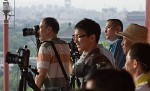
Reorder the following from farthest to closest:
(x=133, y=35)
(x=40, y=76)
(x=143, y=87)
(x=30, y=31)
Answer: (x=30, y=31), (x=40, y=76), (x=133, y=35), (x=143, y=87)

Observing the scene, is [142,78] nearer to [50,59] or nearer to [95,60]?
[95,60]

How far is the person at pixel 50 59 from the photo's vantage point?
3576 mm

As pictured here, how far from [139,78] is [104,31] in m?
2.17

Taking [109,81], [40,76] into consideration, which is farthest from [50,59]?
[109,81]

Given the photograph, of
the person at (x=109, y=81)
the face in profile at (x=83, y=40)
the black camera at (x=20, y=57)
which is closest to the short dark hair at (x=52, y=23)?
the black camera at (x=20, y=57)

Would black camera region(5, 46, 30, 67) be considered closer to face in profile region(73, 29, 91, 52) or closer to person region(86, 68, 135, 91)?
face in profile region(73, 29, 91, 52)

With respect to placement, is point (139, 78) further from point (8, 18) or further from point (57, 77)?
point (8, 18)

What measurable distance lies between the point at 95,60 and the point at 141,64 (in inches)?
16.1

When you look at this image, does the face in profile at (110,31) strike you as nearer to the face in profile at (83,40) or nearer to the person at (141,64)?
the face in profile at (83,40)

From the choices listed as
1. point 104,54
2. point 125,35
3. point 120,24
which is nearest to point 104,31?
point 120,24

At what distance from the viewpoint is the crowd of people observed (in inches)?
61.2

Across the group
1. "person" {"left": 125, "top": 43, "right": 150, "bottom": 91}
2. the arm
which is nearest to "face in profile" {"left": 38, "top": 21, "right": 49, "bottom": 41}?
the arm

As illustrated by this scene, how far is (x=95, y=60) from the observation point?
9.01ft

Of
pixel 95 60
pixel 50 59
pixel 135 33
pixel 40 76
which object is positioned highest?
pixel 135 33
